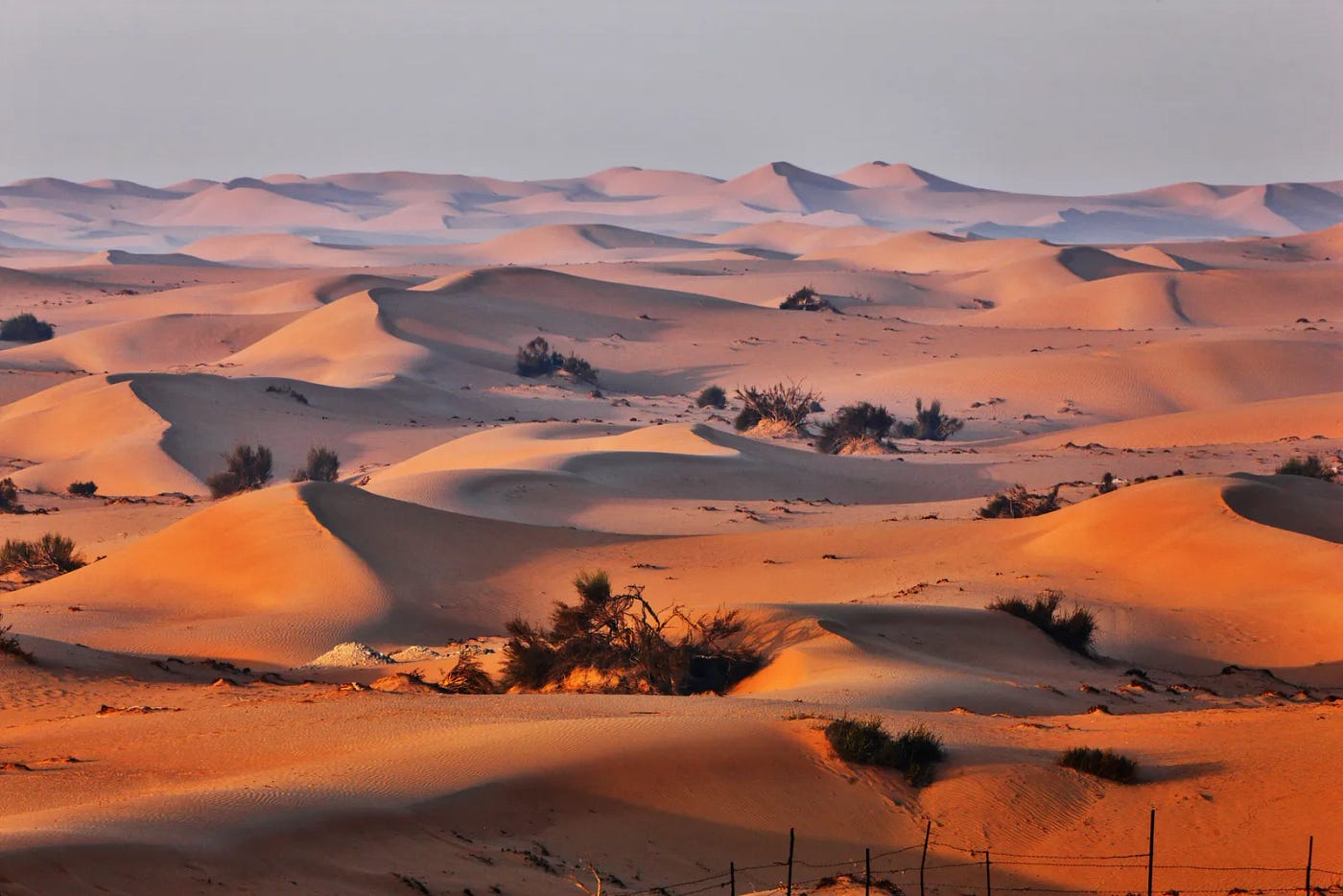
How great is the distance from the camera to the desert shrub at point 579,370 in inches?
1964

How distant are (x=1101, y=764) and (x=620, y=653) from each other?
594cm

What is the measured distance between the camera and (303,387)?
42.1 metres

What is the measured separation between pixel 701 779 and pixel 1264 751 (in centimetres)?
403

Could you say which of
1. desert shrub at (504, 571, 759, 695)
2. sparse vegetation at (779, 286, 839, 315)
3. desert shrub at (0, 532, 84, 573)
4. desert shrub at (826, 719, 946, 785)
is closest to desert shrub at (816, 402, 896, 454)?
desert shrub at (0, 532, 84, 573)

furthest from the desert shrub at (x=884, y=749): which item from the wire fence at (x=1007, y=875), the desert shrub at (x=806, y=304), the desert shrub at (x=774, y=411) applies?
the desert shrub at (x=806, y=304)

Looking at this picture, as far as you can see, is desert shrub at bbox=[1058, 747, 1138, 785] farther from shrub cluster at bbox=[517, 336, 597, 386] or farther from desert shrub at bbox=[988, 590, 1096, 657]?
shrub cluster at bbox=[517, 336, 597, 386]

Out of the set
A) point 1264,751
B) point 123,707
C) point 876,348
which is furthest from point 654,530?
point 876,348

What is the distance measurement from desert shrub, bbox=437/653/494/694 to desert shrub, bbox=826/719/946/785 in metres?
4.85

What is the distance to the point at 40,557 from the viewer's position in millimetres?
22703

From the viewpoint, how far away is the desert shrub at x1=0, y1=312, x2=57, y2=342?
58.8m

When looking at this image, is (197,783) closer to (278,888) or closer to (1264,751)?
(278,888)

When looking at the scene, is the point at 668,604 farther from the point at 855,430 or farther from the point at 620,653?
the point at 855,430

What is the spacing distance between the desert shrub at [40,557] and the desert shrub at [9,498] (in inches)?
201

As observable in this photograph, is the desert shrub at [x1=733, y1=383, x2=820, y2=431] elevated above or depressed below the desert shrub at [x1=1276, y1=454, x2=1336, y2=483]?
below
